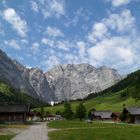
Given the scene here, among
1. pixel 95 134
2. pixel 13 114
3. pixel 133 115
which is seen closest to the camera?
A: pixel 95 134

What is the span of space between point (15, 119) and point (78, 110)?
60.6m

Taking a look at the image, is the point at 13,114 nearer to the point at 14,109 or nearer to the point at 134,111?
the point at 14,109

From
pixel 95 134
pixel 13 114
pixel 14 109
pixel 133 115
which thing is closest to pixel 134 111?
pixel 133 115

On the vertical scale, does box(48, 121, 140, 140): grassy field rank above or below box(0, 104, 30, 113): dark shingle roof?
below

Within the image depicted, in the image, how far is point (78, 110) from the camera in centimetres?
18512

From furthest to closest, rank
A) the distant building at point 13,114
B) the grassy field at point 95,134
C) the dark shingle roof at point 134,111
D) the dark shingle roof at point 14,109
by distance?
the dark shingle roof at point 134,111, the dark shingle roof at point 14,109, the distant building at point 13,114, the grassy field at point 95,134

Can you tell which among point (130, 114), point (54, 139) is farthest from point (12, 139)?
point (130, 114)

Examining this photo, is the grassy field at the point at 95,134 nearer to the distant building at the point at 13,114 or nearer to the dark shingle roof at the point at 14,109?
the distant building at the point at 13,114

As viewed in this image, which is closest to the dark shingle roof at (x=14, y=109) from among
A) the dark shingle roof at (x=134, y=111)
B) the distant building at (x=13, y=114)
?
the distant building at (x=13, y=114)

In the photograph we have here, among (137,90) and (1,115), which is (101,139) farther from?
(137,90)

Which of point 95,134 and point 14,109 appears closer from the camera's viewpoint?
point 95,134

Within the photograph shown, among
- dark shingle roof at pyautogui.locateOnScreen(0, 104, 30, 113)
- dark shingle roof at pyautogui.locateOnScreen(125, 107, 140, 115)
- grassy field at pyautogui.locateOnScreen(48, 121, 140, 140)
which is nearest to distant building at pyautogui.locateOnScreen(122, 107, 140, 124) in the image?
dark shingle roof at pyautogui.locateOnScreen(125, 107, 140, 115)

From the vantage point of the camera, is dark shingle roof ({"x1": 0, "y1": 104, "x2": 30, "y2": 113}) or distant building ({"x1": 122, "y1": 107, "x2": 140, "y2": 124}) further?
distant building ({"x1": 122, "y1": 107, "x2": 140, "y2": 124})

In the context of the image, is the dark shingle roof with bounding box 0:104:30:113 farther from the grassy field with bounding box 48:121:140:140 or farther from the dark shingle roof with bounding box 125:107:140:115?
the grassy field with bounding box 48:121:140:140
